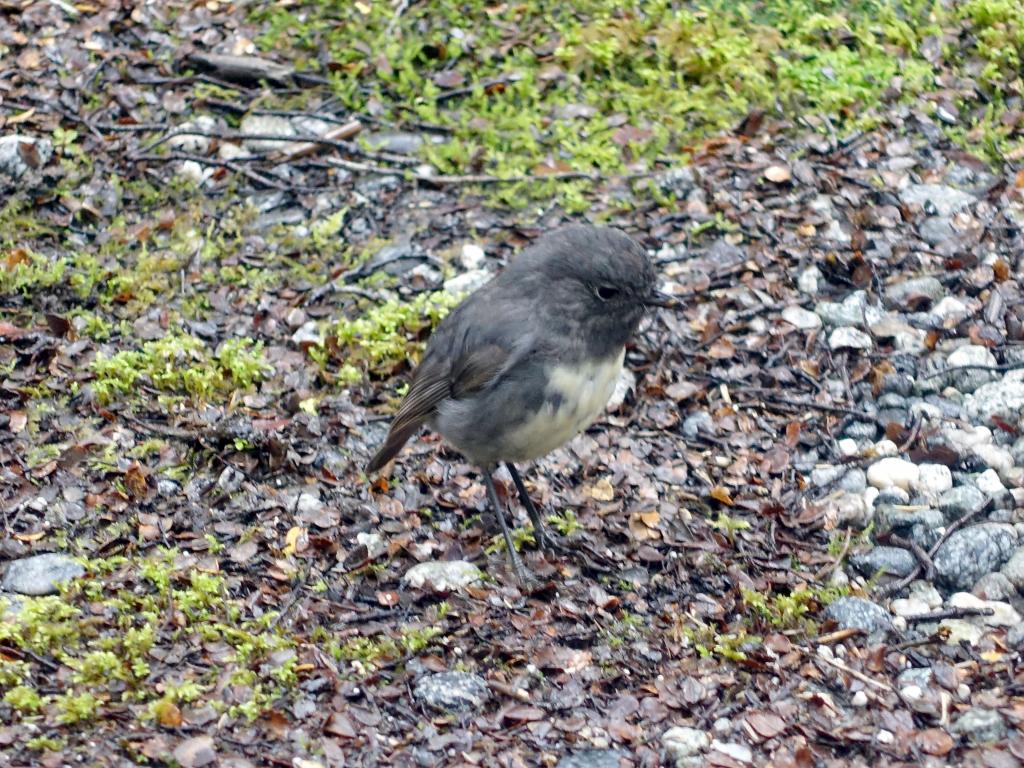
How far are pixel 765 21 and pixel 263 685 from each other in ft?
16.7

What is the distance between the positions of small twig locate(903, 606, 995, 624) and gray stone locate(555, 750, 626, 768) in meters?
1.23

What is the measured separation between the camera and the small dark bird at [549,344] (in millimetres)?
4941

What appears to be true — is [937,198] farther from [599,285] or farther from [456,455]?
[456,455]

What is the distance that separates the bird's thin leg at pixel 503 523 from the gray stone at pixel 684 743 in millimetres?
1087

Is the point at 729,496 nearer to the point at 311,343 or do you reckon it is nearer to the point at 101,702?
the point at 311,343

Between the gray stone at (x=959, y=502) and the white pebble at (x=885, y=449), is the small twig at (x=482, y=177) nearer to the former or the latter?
the white pebble at (x=885, y=449)

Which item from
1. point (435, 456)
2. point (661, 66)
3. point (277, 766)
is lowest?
point (435, 456)

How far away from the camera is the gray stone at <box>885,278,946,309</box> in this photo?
618 centimetres

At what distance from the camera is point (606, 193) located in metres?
6.98

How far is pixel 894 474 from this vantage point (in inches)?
206

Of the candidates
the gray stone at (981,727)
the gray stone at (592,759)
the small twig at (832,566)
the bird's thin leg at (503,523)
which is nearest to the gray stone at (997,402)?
the small twig at (832,566)

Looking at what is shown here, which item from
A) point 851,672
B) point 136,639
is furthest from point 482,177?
point 851,672

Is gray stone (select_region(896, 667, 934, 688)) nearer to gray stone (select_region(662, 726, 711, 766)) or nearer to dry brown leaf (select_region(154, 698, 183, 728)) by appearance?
gray stone (select_region(662, 726, 711, 766))

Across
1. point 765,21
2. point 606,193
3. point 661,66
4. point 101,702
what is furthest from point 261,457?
point 765,21
